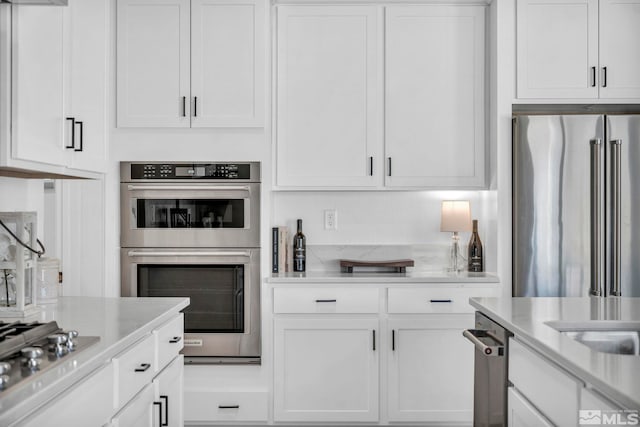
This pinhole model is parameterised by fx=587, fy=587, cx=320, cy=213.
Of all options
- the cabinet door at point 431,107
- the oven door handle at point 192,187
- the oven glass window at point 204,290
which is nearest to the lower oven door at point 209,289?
the oven glass window at point 204,290

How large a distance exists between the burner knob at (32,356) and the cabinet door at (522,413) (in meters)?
1.25

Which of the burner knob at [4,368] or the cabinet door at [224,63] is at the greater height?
the cabinet door at [224,63]

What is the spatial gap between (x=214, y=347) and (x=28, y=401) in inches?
85.2

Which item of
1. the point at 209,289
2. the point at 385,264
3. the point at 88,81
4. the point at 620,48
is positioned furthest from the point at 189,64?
the point at 620,48

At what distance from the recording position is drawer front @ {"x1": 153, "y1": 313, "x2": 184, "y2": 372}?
199cm

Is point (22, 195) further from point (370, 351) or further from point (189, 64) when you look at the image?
point (370, 351)

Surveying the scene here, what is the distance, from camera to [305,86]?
11.0 feet

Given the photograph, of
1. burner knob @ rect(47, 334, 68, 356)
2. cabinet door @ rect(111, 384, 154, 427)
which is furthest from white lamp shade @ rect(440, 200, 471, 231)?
burner knob @ rect(47, 334, 68, 356)

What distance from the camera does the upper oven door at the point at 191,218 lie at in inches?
128

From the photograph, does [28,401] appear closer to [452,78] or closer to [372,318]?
[372,318]

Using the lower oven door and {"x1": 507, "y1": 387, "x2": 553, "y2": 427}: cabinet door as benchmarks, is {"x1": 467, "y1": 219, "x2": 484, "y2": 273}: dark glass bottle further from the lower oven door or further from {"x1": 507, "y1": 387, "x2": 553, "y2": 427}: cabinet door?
{"x1": 507, "y1": 387, "x2": 553, "y2": 427}: cabinet door

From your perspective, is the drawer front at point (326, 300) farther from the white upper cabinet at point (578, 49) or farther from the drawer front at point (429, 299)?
the white upper cabinet at point (578, 49)

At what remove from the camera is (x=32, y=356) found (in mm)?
1302

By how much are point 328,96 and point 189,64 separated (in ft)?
2.60
